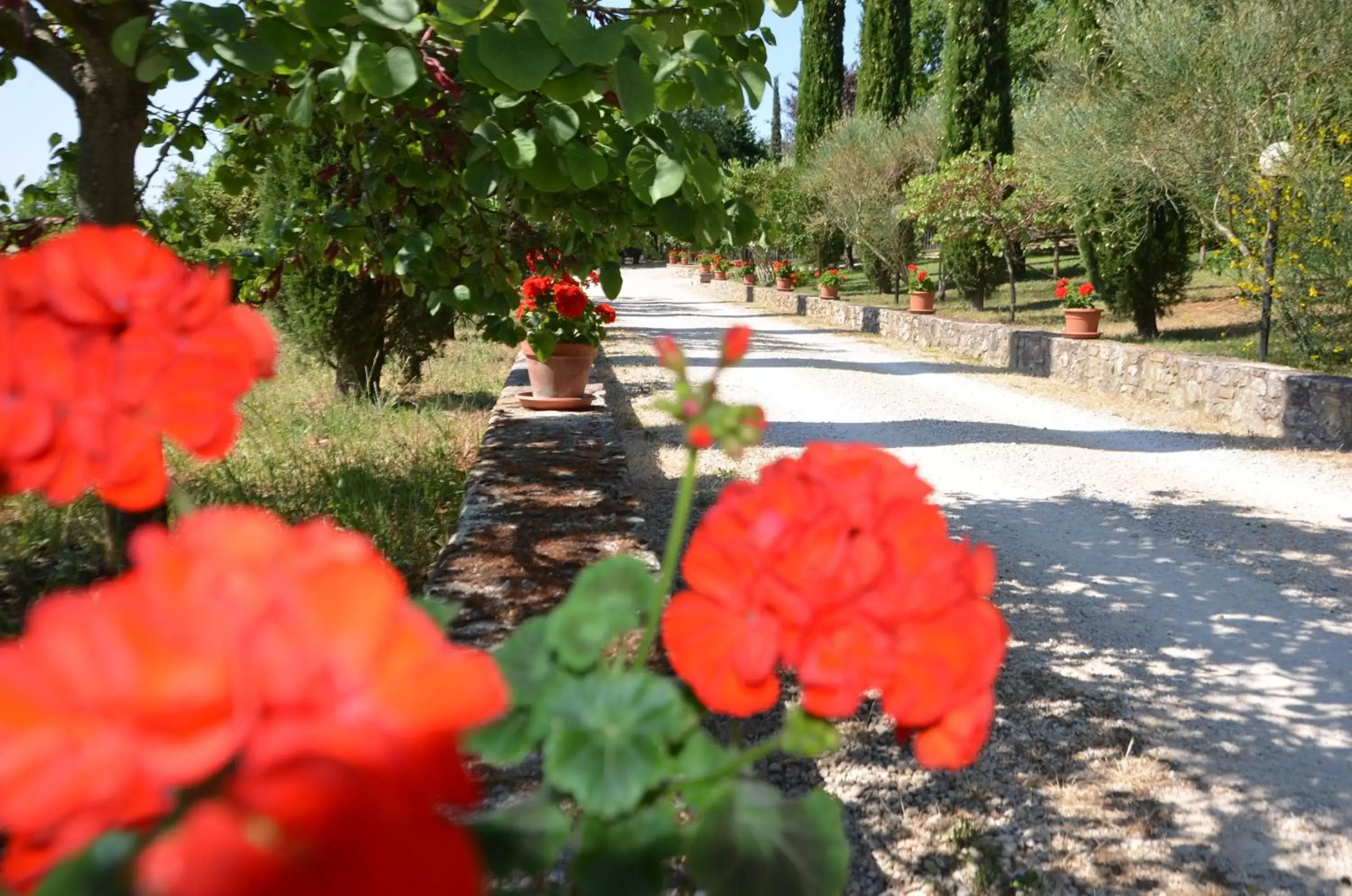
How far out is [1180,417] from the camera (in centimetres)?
977

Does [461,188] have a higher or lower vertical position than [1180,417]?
higher

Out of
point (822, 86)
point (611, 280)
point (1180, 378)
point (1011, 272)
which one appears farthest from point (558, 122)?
point (822, 86)

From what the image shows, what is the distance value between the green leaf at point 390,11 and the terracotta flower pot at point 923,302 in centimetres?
1809

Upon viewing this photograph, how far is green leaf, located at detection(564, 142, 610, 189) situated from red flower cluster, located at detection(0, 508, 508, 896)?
176 centimetres

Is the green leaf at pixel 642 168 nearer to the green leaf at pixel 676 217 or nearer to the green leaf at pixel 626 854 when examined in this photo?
the green leaf at pixel 676 217

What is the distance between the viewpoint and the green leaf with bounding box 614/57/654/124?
1.81 meters

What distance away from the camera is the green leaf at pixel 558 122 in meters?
2.04

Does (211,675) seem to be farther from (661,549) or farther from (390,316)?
(390,316)

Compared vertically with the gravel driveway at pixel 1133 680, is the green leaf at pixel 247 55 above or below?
above

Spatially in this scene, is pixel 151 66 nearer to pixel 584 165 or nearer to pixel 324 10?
pixel 324 10

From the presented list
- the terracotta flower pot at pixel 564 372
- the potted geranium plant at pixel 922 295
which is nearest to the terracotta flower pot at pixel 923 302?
the potted geranium plant at pixel 922 295

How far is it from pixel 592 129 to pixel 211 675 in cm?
217

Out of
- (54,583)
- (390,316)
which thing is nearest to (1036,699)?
(54,583)

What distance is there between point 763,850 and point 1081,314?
14034 millimetres
